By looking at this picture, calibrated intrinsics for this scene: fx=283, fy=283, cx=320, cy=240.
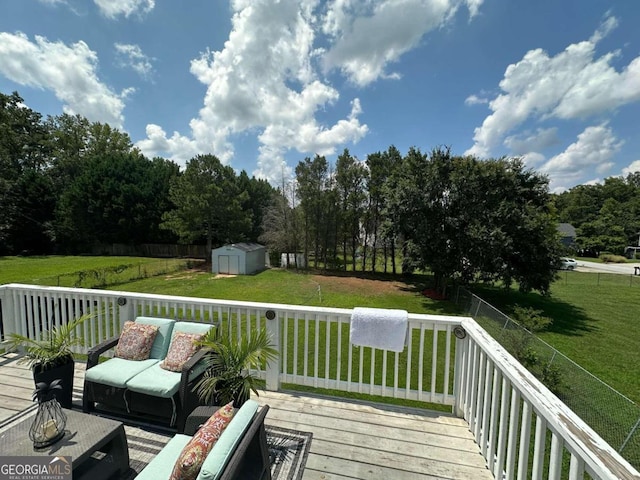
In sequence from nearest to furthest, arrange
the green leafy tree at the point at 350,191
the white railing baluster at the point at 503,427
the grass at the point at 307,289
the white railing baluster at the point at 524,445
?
the white railing baluster at the point at 524,445 → the white railing baluster at the point at 503,427 → the grass at the point at 307,289 → the green leafy tree at the point at 350,191

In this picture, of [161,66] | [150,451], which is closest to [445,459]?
[150,451]

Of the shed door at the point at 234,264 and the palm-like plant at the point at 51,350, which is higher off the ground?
the palm-like plant at the point at 51,350

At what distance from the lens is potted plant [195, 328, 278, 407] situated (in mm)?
2059

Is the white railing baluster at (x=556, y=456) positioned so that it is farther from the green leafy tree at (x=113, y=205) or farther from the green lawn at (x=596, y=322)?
the green leafy tree at (x=113, y=205)

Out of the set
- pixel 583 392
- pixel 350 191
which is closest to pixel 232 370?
pixel 583 392

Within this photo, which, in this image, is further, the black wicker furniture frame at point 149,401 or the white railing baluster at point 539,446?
the black wicker furniture frame at point 149,401

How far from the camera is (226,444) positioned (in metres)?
1.24

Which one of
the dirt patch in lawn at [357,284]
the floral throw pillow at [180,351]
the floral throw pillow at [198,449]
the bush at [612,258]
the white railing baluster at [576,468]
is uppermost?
the white railing baluster at [576,468]

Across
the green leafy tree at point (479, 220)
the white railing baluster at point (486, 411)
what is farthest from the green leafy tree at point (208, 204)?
the white railing baluster at point (486, 411)

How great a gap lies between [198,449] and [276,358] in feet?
5.28

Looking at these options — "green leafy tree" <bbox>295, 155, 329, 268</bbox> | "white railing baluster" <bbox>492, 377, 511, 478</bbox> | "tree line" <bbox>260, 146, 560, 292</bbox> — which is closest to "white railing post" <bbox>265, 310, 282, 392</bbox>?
"white railing baluster" <bbox>492, 377, 511, 478</bbox>

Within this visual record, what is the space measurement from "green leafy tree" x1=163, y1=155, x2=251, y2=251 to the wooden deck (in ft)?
64.2

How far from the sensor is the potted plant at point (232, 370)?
6.75 feet

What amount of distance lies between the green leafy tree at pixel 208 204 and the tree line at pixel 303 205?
0.09m
